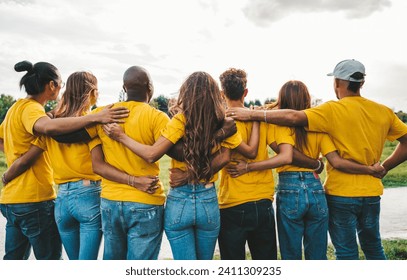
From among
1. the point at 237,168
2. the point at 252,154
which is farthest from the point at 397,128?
the point at 237,168

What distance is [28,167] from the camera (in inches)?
135

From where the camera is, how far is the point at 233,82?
10.6 feet

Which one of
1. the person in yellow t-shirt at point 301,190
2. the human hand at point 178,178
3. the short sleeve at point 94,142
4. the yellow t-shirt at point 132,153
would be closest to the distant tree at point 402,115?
the person in yellow t-shirt at point 301,190

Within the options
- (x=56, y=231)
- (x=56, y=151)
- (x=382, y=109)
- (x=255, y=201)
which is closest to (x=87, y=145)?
(x=56, y=151)

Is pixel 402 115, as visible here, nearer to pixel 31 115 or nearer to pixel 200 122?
pixel 200 122

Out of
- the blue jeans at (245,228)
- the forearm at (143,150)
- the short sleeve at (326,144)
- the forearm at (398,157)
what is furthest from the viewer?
the forearm at (398,157)

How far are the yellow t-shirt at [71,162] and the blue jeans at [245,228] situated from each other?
3.70 ft

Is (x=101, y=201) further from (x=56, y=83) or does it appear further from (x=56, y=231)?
(x=56, y=83)

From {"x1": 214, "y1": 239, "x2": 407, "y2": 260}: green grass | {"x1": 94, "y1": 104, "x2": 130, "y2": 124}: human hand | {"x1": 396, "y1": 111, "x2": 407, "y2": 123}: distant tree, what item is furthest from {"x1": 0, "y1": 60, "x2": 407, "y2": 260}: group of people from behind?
{"x1": 214, "y1": 239, "x2": 407, "y2": 260}: green grass

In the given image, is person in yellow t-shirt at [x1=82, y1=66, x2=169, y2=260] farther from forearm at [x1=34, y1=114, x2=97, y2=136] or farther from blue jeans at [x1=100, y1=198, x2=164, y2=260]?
forearm at [x1=34, y1=114, x2=97, y2=136]

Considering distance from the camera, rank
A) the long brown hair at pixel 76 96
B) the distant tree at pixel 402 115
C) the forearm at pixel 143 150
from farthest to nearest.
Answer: the distant tree at pixel 402 115
the long brown hair at pixel 76 96
the forearm at pixel 143 150

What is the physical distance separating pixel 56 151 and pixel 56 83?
0.65m

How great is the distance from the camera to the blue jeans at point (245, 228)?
3145mm

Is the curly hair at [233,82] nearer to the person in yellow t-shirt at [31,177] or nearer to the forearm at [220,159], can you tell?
the forearm at [220,159]
